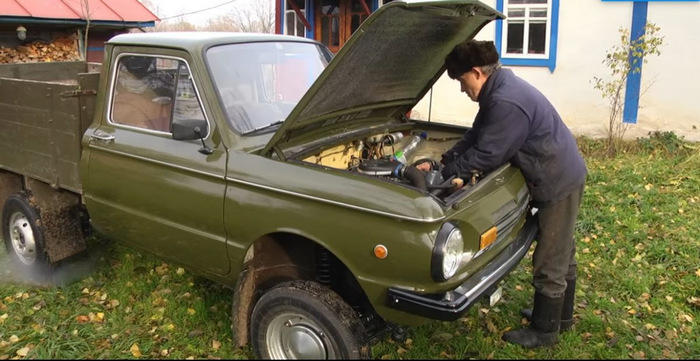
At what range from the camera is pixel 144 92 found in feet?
13.0

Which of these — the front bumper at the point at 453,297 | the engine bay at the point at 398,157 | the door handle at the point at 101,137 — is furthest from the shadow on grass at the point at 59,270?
the front bumper at the point at 453,297

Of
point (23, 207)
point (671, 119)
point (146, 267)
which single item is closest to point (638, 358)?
point (146, 267)

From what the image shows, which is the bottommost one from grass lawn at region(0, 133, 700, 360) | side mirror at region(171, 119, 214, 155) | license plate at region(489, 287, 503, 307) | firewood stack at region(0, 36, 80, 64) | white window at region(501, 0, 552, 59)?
grass lawn at region(0, 133, 700, 360)

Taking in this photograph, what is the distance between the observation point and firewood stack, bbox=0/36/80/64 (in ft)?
33.6

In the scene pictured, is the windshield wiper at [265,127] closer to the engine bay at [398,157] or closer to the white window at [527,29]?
the engine bay at [398,157]

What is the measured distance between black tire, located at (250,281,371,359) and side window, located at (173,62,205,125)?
3.97 feet

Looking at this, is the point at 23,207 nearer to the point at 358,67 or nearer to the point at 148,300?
the point at 148,300

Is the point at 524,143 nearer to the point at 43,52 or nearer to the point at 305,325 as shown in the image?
the point at 305,325

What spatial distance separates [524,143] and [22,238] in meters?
4.26

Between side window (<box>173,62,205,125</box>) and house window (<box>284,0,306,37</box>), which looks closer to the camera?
side window (<box>173,62,205,125</box>)

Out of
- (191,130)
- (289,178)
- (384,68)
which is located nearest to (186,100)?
(191,130)

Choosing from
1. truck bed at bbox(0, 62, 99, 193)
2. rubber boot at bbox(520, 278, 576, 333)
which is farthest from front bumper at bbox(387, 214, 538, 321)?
truck bed at bbox(0, 62, 99, 193)

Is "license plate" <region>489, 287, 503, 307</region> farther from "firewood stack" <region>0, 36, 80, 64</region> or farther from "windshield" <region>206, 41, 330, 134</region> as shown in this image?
"firewood stack" <region>0, 36, 80, 64</region>

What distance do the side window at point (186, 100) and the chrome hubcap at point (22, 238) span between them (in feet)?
6.92
